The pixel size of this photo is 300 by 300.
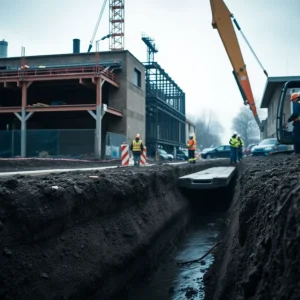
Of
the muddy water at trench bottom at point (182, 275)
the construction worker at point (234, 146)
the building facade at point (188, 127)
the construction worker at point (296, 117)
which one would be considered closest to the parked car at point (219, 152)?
the construction worker at point (234, 146)

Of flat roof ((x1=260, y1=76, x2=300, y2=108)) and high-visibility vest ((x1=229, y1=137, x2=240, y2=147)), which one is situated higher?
flat roof ((x1=260, y1=76, x2=300, y2=108))

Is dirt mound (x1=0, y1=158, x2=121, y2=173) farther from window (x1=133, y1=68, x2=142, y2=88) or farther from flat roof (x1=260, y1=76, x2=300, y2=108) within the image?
flat roof (x1=260, y1=76, x2=300, y2=108)

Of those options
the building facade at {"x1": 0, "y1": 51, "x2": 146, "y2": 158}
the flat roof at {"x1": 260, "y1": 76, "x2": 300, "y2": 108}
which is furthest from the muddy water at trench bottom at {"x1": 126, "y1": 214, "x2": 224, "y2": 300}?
the flat roof at {"x1": 260, "y1": 76, "x2": 300, "y2": 108}

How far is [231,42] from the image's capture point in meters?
16.6

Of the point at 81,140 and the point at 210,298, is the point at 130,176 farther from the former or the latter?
the point at 81,140

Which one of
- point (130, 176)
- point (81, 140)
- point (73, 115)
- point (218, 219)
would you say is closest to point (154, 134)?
point (73, 115)

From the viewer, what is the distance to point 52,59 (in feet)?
99.7

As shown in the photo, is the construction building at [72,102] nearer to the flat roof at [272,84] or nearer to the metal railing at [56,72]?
the metal railing at [56,72]

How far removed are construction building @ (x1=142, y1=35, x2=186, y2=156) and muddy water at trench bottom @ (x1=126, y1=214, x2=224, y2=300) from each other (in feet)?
91.1

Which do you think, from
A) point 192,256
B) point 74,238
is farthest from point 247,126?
point 74,238

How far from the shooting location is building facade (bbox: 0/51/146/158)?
25328 mm

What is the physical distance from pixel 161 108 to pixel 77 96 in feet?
36.6

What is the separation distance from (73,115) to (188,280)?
2659 cm

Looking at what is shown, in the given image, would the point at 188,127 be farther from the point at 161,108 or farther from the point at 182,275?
the point at 182,275
